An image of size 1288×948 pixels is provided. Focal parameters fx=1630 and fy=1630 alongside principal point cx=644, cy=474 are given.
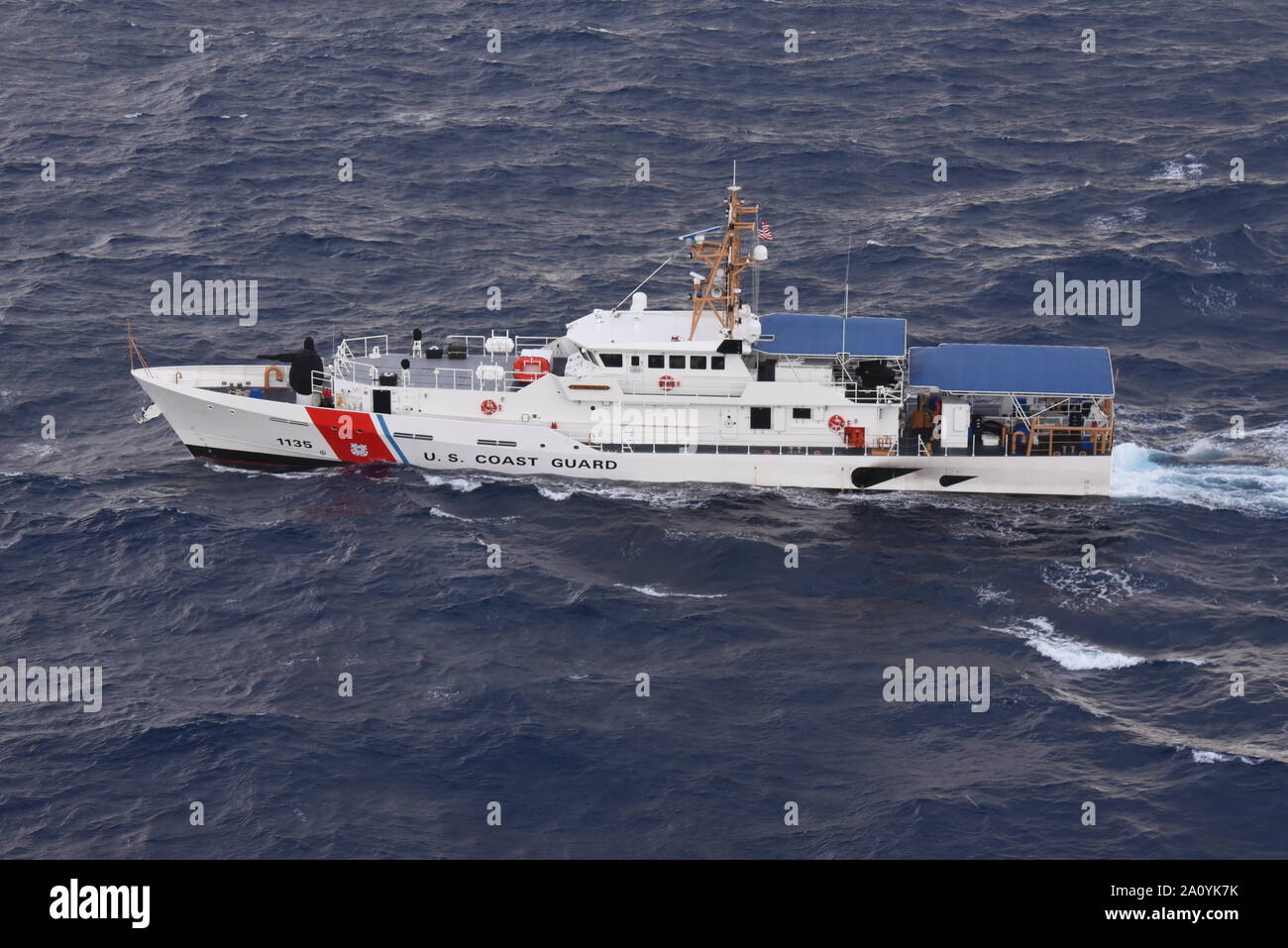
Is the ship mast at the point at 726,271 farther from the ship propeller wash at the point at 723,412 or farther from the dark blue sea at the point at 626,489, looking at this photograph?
the dark blue sea at the point at 626,489

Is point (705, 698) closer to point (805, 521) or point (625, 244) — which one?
point (805, 521)

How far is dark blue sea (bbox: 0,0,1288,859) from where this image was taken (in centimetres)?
5488

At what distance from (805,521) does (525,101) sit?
50026 mm

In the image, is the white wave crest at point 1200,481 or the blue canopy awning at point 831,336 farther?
the blue canopy awning at point 831,336

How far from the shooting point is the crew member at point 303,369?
80.1m

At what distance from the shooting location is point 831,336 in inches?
3076

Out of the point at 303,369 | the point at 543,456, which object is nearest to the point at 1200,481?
the point at 543,456

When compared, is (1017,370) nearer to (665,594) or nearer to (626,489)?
(626,489)

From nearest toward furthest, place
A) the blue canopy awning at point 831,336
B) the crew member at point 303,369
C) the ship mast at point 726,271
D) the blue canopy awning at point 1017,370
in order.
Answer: the blue canopy awning at point 1017,370, the blue canopy awning at point 831,336, the ship mast at point 726,271, the crew member at point 303,369

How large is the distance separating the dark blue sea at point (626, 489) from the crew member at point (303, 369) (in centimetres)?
499

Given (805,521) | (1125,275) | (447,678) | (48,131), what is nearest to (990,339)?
(1125,275)

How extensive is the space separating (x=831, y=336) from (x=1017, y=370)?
29.0 ft

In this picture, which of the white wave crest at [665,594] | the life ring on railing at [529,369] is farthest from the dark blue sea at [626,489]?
the life ring on railing at [529,369]

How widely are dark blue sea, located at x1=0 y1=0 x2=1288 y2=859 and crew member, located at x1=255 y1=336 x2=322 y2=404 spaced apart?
4988mm
